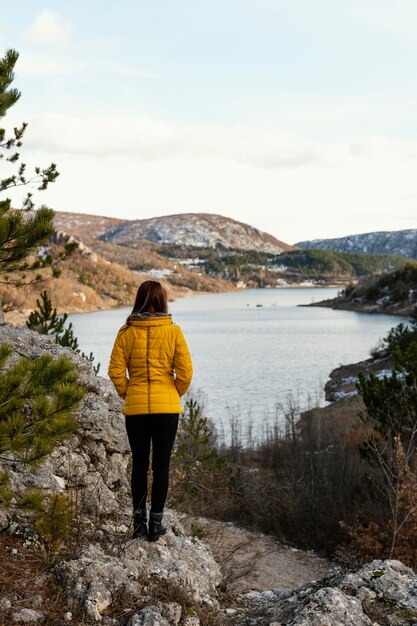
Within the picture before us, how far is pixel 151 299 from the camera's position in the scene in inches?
189

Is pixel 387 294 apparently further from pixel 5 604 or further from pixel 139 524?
pixel 5 604

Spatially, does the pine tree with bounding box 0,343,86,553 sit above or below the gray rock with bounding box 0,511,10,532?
above

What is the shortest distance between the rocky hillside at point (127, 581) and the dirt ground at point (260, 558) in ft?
5.08

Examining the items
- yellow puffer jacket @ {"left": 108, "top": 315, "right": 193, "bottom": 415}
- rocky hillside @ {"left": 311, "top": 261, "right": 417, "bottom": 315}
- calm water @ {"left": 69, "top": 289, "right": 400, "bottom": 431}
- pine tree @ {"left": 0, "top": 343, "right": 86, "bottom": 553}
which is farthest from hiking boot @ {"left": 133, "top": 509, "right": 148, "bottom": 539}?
rocky hillside @ {"left": 311, "top": 261, "right": 417, "bottom": 315}

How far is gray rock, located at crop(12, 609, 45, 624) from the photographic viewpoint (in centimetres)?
377

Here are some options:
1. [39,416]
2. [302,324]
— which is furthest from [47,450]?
[302,324]

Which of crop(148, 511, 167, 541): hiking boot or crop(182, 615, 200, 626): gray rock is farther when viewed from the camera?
crop(148, 511, 167, 541): hiking boot

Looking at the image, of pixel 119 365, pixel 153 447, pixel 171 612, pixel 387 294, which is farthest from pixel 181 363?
pixel 387 294

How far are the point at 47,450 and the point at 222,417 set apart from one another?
1810 cm

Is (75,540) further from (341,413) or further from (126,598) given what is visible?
(341,413)

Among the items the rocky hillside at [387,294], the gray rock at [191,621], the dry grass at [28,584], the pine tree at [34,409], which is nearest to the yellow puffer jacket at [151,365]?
the pine tree at [34,409]

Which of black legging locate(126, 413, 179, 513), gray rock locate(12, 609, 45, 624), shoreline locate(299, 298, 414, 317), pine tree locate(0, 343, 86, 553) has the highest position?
pine tree locate(0, 343, 86, 553)

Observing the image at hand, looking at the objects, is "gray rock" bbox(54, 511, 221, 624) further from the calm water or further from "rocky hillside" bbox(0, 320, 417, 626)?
the calm water

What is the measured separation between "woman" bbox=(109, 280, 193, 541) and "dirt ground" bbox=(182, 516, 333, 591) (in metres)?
2.61
